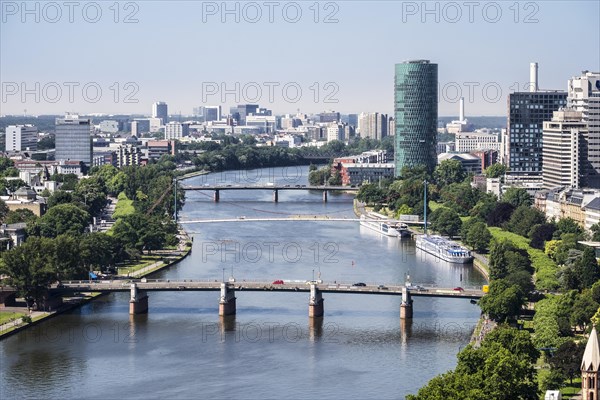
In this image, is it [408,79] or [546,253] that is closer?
[546,253]

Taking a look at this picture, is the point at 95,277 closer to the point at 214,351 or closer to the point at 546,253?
the point at 214,351

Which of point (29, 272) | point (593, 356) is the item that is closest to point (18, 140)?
point (29, 272)

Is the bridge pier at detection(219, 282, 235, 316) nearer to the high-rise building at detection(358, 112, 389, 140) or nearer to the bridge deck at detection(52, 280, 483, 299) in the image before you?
the bridge deck at detection(52, 280, 483, 299)

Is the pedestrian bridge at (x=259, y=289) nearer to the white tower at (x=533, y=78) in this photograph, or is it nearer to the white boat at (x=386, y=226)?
the white boat at (x=386, y=226)

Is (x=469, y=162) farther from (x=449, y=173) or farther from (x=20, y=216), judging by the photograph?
(x=20, y=216)

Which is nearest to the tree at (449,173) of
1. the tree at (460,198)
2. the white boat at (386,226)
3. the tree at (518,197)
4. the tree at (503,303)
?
the tree at (460,198)

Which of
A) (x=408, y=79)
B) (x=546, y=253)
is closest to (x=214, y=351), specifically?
(x=546, y=253)

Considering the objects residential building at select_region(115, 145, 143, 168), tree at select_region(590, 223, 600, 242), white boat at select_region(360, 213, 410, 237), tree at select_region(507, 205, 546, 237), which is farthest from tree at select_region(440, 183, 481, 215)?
residential building at select_region(115, 145, 143, 168)
